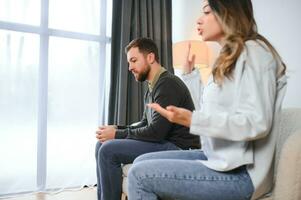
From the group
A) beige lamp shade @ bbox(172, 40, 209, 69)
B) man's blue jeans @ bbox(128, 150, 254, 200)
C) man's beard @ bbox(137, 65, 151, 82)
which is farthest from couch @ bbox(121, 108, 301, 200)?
beige lamp shade @ bbox(172, 40, 209, 69)

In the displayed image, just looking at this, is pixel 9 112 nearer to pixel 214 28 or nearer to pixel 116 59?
pixel 116 59

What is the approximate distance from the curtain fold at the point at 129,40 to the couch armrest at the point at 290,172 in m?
2.02

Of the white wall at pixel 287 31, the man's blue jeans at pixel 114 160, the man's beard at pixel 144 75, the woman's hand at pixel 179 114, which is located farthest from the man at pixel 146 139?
the woman's hand at pixel 179 114

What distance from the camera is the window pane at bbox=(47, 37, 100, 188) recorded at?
285 centimetres

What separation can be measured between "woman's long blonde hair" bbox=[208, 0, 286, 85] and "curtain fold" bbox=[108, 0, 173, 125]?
1934 mm

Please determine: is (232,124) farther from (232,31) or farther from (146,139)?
(146,139)

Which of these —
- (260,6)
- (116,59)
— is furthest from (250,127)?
(116,59)

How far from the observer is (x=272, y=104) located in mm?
958

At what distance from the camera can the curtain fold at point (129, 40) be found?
2.95 metres

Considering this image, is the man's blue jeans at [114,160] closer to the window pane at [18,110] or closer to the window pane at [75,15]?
the window pane at [18,110]

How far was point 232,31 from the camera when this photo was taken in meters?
1.05

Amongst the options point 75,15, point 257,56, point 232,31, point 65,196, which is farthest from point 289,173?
point 75,15

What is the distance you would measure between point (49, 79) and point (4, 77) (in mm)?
368

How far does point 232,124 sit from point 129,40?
2.23 metres
